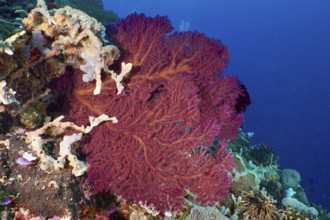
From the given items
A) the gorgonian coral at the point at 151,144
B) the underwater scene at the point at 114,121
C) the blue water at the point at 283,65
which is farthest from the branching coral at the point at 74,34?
the blue water at the point at 283,65

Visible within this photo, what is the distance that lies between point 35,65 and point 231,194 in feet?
11.8

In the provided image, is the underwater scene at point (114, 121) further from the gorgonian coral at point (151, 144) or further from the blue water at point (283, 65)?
the blue water at point (283, 65)

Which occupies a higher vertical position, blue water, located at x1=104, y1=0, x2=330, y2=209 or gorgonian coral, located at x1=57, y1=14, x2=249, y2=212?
blue water, located at x1=104, y1=0, x2=330, y2=209

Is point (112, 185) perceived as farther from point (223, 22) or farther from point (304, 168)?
point (223, 22)

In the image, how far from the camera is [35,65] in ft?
11.0

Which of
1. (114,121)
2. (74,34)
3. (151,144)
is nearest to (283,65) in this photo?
(151,144)

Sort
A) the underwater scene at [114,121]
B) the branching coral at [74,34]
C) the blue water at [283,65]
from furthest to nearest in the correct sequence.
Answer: the blue water at [283,65]
the branching coral at [74,34]
the underwater scene at [114,121]

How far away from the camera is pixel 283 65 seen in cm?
11450

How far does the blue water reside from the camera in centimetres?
6731

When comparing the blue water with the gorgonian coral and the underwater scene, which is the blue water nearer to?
the underwater scene

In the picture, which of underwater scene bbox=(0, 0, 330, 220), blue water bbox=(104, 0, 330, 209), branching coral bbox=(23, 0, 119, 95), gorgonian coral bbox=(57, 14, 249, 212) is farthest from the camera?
blue water bbox=(104, 0, 330, 209)

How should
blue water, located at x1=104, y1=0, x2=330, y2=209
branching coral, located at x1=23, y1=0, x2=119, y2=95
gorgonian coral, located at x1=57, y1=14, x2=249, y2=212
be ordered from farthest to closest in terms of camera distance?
blue water, located at x1=104, y1=0, x2=330, y2=209, gorgonian coral, located at x1=57, y1=14, x2=249, y2=212, branching coral, located at x1=23, y1=0, x2=119, y2=95

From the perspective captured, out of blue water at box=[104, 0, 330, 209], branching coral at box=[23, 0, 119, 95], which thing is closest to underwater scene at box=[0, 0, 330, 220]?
branching coral at box=[23, 0, 119, 95]

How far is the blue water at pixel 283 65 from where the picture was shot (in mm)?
67312
